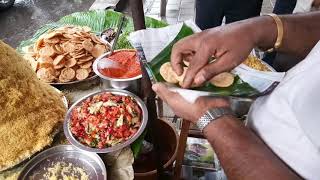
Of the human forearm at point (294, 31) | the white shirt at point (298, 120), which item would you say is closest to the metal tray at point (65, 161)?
the white shirt at point (298, 120)

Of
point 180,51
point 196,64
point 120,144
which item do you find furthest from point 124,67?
point 196,64

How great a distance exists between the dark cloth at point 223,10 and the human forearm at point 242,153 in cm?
210

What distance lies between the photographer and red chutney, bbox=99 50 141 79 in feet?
6.64

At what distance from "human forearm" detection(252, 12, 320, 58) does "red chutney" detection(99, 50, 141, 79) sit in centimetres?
95

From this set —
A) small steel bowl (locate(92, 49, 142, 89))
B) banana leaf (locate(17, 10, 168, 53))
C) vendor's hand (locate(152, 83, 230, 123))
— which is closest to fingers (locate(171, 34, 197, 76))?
vendor's hand (locate(152, 83, 230, 123))

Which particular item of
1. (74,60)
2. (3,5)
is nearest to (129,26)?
(74,60)

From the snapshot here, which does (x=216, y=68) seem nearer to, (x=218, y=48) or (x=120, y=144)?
(x=218, y=48)

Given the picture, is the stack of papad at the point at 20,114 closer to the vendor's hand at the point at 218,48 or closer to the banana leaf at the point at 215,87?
the banana leaf at the point at 215,87

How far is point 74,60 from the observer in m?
2.22

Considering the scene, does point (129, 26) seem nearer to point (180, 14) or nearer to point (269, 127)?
point (269, 127)

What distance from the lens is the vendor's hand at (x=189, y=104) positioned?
116cm

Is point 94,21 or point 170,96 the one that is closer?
point 170,96

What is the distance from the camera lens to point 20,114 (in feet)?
5.36

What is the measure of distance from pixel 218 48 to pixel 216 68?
0.28 ft
